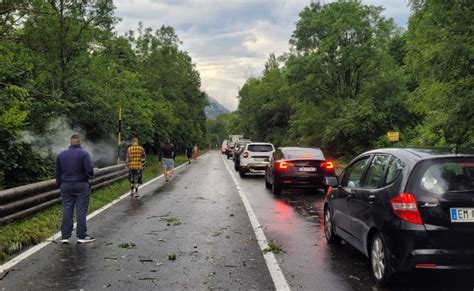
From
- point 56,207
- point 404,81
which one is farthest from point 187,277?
point 404,81

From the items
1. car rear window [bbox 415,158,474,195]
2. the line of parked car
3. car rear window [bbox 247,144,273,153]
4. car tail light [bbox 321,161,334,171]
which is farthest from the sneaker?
car rear window [bbox 247,144,273,153]

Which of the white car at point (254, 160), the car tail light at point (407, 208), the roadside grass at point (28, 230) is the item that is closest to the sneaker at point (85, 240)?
the roadside grass at point (28, 230)

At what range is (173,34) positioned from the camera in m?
55.5

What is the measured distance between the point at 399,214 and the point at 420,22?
10.0 m

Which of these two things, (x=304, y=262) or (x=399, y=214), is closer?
(x=399, y=214)

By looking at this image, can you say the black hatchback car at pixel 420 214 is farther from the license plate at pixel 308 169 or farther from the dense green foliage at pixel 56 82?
the license plate at pixel 308 169

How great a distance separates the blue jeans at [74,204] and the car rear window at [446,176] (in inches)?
213

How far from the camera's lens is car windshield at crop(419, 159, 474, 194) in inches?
208

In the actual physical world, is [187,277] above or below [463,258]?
below

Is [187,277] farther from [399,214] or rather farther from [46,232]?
[46,232]

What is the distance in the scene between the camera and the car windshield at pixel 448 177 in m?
5.28

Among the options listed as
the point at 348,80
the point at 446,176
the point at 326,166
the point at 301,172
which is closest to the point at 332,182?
the point at 446,176

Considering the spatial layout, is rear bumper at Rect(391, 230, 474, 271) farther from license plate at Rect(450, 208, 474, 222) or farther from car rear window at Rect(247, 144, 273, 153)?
car rear window at Rect(247, 144, 273, 153)

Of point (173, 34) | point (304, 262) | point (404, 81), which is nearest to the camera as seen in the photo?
point (304, 262)
